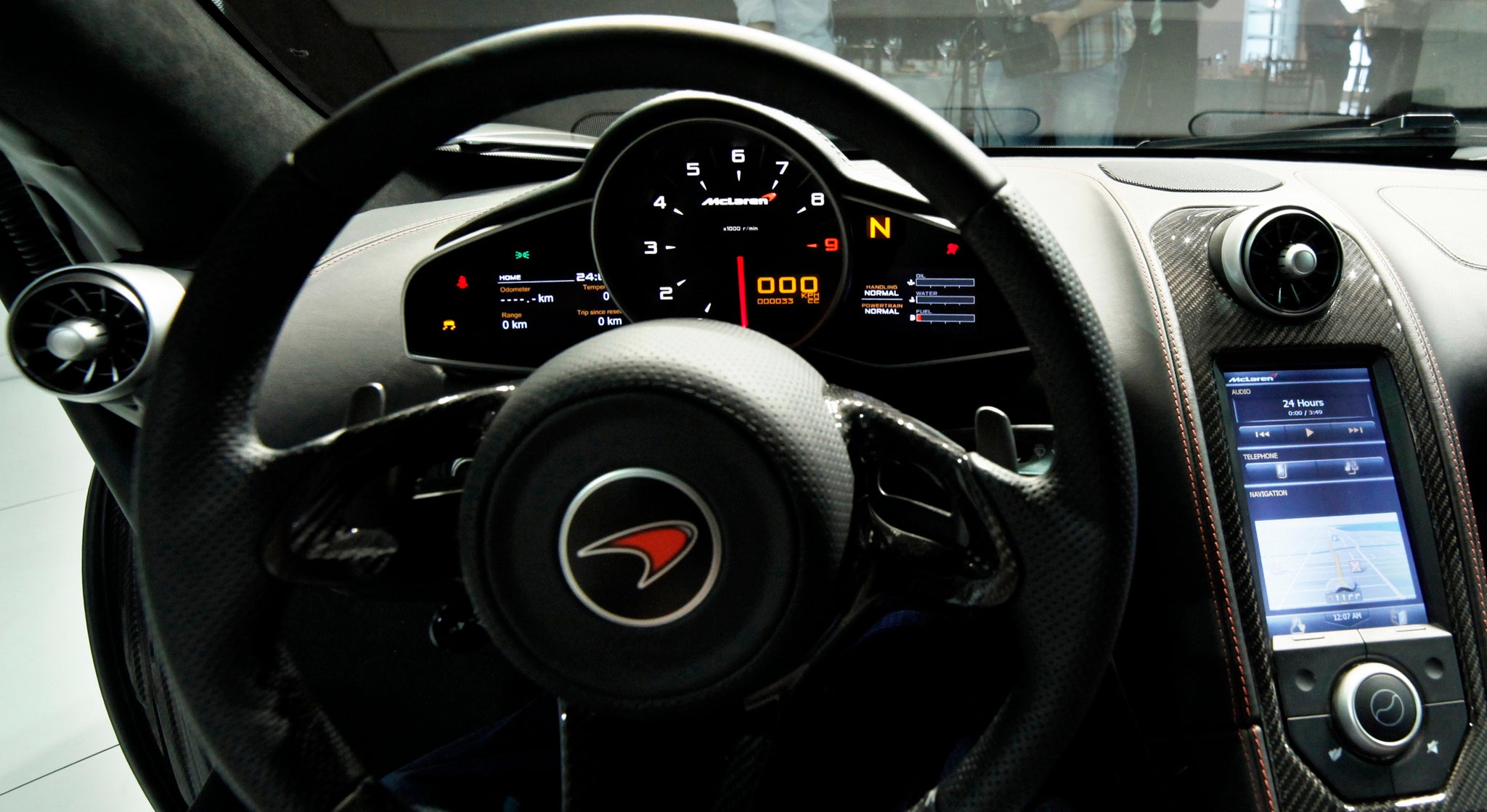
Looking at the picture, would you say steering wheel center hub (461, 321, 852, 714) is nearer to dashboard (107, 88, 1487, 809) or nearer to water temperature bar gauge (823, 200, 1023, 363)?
dashboard (107, 88, 1487, 809)

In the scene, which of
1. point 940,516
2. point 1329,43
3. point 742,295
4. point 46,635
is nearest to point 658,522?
point 940,516

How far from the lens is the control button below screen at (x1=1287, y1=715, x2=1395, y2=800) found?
1.15m

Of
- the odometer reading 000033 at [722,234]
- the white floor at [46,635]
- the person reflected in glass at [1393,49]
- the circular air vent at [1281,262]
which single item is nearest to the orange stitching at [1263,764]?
the circular air vent at [1281,262]

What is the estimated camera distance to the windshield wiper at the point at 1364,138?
165 cm

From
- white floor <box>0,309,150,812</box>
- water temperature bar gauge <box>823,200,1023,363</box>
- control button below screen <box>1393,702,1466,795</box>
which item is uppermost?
water temperature bar gauge <box>823,200,1023,363</box>

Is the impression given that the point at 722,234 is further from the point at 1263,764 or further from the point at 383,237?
the point at 1263,764

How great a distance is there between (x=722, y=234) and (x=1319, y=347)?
82 centimetres

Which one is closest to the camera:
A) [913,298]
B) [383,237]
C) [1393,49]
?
[913,298]

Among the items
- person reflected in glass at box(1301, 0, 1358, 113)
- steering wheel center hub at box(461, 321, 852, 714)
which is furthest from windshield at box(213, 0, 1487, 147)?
steering wheel center hub at box(461, 321, 852, 714)

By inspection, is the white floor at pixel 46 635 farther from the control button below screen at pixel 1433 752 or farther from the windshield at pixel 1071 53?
the control button below screen at pixel 1433 752

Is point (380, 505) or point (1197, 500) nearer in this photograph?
point (380, 505)

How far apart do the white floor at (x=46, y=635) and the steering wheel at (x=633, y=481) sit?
1093mm

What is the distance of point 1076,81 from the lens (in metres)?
1.91

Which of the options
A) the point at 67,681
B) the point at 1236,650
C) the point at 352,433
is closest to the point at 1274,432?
the point at 1236,650
